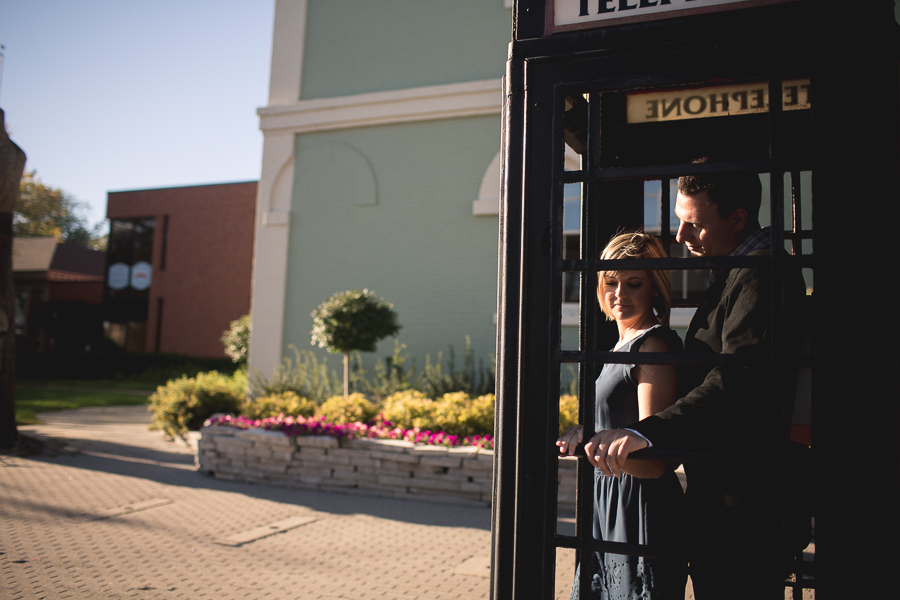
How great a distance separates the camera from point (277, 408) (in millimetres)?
7828

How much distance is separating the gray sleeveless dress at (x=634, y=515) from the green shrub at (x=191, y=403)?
8.00 meters

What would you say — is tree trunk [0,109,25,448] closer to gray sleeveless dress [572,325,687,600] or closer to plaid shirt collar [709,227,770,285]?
gray sleeveless dress [572,325,687,600]

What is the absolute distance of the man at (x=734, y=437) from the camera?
1724 millimetres

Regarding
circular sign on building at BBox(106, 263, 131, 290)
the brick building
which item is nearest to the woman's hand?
circular sign on building at BBox(106, 263, 131, 290)

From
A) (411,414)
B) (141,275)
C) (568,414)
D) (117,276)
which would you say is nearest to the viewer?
(568,414)

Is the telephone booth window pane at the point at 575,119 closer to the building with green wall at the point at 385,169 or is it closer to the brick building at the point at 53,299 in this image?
the building with green wall at the point at 385,169

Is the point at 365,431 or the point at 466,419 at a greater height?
the point at 466,419

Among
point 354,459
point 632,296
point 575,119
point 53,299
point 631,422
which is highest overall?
point 53,299

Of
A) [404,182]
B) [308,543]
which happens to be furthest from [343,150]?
[308,543]

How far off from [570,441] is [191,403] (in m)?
8.35

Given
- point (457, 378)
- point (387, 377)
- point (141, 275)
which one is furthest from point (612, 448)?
point (141, 275)

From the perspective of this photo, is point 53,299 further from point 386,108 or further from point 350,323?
point 350,323

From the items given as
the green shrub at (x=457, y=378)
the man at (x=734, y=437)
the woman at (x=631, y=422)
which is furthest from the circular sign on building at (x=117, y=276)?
the man at (x=734, y=437)

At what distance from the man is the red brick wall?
90.6ft
